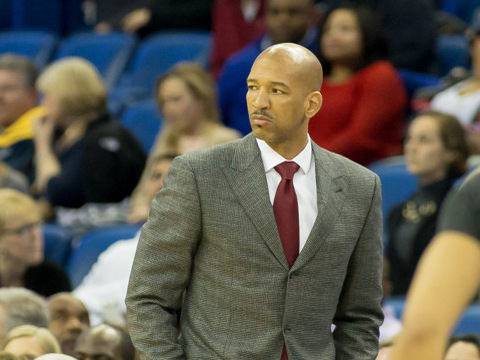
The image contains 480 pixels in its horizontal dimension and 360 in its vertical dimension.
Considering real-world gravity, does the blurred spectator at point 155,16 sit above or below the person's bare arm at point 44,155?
above

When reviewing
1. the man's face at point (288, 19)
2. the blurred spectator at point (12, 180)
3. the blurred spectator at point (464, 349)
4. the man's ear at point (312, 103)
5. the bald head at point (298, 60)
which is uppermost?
the man's face at point (288, 19)

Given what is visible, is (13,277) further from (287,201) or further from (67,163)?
(287,201)

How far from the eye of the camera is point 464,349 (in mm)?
3438

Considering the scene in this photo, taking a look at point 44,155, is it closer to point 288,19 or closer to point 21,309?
point 288,19

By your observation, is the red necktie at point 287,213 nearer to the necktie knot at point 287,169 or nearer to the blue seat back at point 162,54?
the necktie knot at point 287,169

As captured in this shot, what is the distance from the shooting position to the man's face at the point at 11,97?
20.5 feet

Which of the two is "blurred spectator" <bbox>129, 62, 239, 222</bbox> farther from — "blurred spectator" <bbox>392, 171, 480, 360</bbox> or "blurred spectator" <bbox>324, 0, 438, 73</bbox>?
"blurred spectator" <bbox>392, 171, 480, 360</bbox>

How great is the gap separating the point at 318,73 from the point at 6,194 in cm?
273

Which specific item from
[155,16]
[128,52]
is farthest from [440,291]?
[155,16]

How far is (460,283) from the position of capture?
4.89 ft

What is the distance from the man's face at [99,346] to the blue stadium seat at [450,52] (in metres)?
3.19

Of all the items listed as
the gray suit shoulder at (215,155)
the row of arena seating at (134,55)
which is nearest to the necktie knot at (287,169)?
the gray suit shoulder at (215,155)

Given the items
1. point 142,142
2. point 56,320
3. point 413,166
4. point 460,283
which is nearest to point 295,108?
point 460,283

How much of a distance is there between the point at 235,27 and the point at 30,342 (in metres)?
3.36
